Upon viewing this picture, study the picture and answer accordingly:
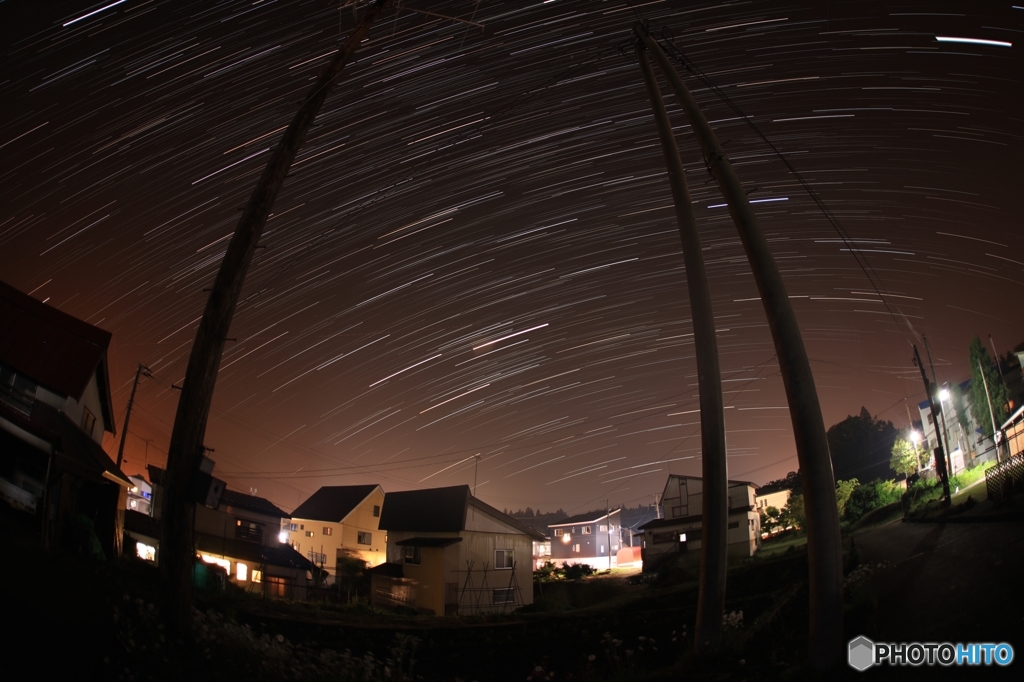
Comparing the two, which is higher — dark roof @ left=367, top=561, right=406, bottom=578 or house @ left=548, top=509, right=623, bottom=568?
dark roof @ left=367, top=561, right=406, bottom=578

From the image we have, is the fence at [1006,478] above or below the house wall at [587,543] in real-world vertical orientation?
above

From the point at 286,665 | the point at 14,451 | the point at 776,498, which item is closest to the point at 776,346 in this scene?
the point at 286,665

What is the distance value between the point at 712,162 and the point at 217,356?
335 inches

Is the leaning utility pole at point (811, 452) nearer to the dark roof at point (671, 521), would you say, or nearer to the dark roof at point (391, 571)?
the dark roof at point (391, 571)

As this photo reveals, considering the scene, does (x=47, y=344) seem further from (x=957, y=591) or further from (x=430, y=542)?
(x=957, y=591)

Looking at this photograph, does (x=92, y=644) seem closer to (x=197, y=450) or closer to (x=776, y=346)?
(x=197, y=450)

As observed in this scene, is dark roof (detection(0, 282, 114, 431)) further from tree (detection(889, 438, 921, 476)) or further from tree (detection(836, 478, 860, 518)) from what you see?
tree (detection(889, 438, 921, 476))

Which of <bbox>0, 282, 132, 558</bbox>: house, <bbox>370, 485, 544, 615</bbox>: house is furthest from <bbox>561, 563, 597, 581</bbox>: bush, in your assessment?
<bbox>0, 282, 132, 558</bbox>: house

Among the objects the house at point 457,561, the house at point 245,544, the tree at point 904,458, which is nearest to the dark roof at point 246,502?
the house at point 245,544

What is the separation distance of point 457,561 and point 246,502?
80.3ft

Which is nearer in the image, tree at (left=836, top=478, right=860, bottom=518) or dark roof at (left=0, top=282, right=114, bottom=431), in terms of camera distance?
dark roof at (left=0, top=282, right=114, bottom=431)

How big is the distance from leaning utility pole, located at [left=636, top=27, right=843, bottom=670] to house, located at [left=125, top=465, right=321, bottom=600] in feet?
95.9

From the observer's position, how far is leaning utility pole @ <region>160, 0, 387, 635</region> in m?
7.21

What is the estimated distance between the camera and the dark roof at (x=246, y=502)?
1810 inches
